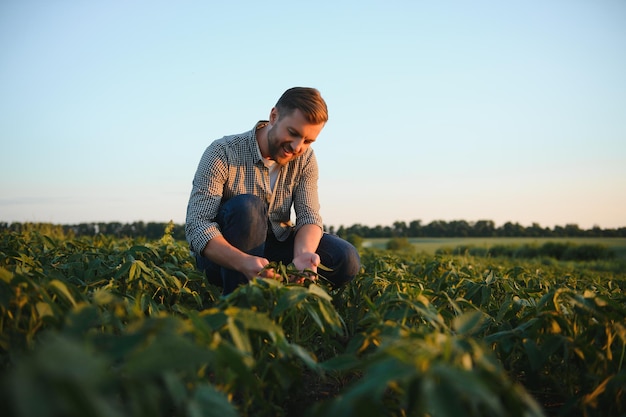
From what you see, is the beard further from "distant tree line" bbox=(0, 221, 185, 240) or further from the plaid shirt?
"distant tree line" bbox=(0, 221, 185, 240)

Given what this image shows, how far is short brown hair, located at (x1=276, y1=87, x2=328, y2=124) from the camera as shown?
255 cm

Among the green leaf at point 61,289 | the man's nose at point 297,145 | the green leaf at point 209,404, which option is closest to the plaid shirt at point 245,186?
the man's nose at point 297,145

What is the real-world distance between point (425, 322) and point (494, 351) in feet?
1.07

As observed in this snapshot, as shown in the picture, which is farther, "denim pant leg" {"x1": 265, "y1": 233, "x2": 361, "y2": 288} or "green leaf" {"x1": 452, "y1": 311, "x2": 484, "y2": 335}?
"denim pant leg" {"x1": 265, "y1": 233, "x2": 361, "y2": 288}

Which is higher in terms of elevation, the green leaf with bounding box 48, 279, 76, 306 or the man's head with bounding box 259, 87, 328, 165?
the man's head with bounding box 259, 87, 328, 165

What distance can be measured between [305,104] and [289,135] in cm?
19

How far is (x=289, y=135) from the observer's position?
103 inches

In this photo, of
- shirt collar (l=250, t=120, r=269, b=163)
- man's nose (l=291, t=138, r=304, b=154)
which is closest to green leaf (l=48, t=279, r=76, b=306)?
man's nose (l=291, t=138, r=304, b=154)

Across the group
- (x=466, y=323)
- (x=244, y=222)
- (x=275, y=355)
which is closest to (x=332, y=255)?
(x=244, y=222)

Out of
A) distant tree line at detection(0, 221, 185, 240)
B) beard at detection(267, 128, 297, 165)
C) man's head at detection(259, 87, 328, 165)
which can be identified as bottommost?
distant tree line at detection(0, 221, 185, 240)

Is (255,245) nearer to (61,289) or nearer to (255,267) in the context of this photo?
(255,267)

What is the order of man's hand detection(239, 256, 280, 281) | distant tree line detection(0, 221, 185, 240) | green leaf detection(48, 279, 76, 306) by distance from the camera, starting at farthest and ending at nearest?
distant tree line detection(0, 221, 185, 240) < man's hand detection(239, 256, 280, 281) < green leaf detection(48, 279, 76, 306)

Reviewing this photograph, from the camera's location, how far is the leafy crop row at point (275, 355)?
659 millimetres

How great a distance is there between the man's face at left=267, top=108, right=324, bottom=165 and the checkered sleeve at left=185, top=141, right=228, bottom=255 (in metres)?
0.29
